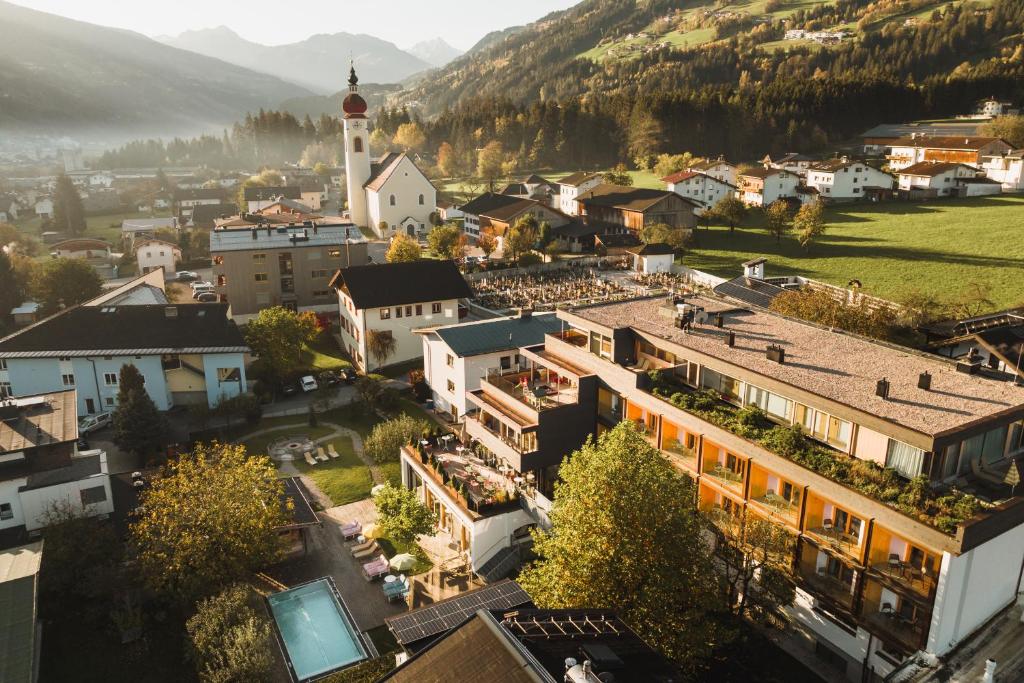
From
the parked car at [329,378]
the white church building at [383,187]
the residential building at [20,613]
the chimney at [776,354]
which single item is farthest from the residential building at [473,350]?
the white church building at [383,187]

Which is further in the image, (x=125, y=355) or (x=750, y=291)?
(x=750, y=291)

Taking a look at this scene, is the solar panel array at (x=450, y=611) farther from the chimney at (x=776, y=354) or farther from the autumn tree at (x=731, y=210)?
the autumn tree at (x=731, y=210)

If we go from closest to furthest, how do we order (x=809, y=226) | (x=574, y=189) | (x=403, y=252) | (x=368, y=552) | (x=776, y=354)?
(x=776, y=354) → (x=368, y=552) → (x=403, y=252) → (x=809, y=226) → (x=574, y=189)

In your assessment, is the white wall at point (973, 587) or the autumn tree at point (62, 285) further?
the autumn tree at point (62, 285)

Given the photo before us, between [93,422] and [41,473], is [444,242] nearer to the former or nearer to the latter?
[93,422]

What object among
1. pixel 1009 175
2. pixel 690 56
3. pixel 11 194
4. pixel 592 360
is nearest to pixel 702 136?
pixel 1009 175

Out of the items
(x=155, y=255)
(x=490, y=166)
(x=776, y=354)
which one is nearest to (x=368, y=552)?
(x=776, y=354)
